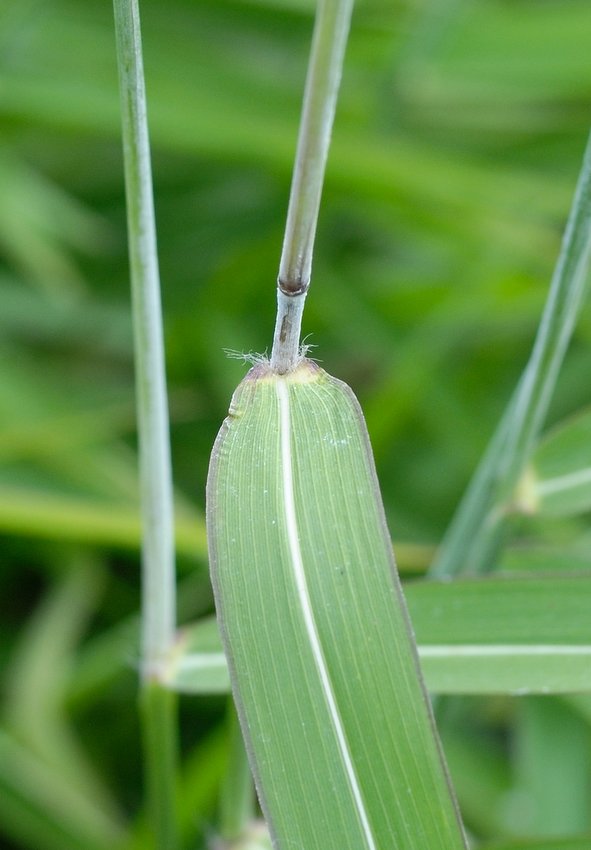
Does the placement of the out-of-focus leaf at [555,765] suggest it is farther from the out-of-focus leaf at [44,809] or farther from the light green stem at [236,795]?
the out-of-focus leaf at [44,809]

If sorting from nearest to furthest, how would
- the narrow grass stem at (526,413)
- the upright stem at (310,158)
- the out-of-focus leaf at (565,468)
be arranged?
1. the upright stem at (310,158)
2. the narrow grass stem at (526,413)
3. the out-of-focus leaf at (565,468)

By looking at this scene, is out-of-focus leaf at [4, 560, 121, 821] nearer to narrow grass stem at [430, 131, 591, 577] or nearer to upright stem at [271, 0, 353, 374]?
narrow grass stem at [430, 131, 591, 577]

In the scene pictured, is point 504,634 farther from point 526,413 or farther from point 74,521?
point 74,521

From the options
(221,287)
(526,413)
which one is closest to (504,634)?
(526,413)

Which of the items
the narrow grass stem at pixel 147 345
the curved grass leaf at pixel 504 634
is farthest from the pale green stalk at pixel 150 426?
the curved grass leaf at pixel 504 634

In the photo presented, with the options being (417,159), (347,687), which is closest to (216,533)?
(347,687)

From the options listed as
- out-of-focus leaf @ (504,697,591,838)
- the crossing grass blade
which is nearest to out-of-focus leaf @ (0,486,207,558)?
out-of-focus leaf @ (504,697,591,838)
